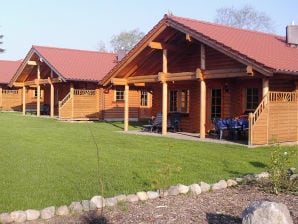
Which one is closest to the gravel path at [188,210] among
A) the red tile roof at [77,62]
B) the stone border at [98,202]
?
the stone border at [98,202]

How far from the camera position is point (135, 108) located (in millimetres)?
27344

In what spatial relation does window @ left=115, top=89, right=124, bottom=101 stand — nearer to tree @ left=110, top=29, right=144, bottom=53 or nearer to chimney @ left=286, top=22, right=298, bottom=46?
chimney @ left=286, top=22, right=298, bottom=46

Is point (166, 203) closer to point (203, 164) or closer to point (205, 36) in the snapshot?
point (203, 164)

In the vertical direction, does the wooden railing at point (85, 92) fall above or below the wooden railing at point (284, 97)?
above

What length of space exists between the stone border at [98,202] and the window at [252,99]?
29.0 ft

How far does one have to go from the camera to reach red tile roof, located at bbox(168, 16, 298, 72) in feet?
41.9

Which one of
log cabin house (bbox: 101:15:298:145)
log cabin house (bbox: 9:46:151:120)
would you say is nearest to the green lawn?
log cabin house (bbox: 101:15:298:145)

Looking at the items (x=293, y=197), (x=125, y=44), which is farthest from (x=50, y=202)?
(x=125, y=44)

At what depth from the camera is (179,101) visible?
1892cm

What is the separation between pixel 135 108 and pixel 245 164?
716 inches

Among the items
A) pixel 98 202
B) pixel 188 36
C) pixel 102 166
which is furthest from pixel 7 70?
pixel 98 202

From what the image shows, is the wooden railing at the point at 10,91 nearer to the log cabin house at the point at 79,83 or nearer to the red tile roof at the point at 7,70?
the red tile roof at the point at 7,70

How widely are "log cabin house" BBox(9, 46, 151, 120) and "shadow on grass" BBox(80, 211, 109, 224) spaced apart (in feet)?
57.6

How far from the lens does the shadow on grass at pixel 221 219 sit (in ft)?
16.9
